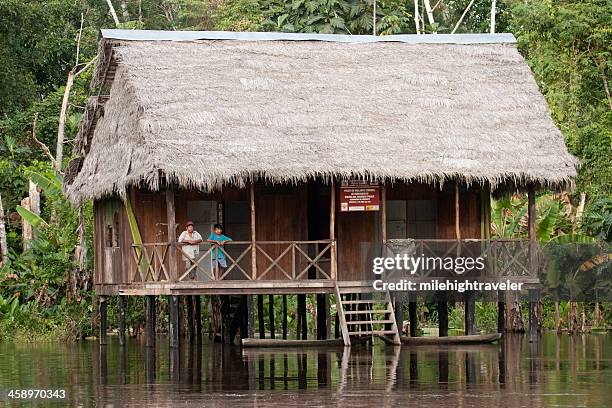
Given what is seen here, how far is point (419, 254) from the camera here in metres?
21.6

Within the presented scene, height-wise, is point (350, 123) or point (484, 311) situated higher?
point (350, 123)

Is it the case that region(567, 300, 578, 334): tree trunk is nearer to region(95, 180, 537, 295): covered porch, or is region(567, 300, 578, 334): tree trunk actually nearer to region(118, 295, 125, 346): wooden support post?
region(95, 180, 537, 295): covered porch

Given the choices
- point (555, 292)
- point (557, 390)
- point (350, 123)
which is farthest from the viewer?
point (555, 292)

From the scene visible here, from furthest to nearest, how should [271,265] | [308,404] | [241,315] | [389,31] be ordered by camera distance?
[389,31]
[241,315]
[271,265]
[308,404]

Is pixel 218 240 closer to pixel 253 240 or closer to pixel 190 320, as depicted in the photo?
pixel 253 240

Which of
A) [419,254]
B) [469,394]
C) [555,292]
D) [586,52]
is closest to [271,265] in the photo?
[419,254]

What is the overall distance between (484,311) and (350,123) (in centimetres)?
781

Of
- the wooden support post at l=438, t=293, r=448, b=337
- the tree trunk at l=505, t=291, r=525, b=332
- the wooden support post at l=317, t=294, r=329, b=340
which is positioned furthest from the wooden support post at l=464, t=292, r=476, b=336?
the tree trunk at l=505, t=291, r=525, b=332

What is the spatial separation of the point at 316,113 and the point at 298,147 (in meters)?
1.23

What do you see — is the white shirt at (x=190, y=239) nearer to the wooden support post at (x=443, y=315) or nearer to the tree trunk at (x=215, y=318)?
the wooden support post at (x=443, y=315)

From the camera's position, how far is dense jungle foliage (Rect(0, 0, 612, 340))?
27734 mm

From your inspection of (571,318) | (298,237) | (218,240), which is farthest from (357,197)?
(571,318)

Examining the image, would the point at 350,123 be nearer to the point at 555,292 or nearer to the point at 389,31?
the point at 555,292

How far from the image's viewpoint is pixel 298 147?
2103 cm
